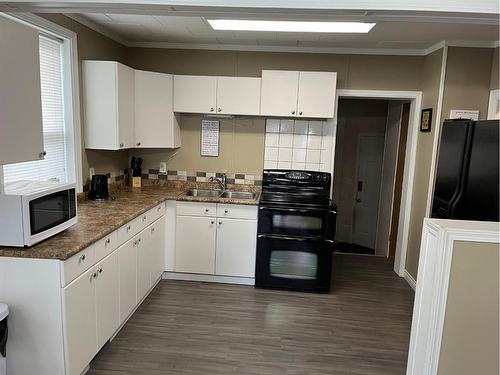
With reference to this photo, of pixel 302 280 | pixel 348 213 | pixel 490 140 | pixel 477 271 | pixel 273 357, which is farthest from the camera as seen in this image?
pixel 348 213

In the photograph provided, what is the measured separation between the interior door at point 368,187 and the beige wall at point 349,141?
77mm

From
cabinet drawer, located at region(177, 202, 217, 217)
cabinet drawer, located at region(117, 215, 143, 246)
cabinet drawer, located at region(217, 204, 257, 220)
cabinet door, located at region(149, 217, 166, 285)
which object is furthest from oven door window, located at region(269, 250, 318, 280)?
cabinet drawer, located at region(117, 215, 143, 246)

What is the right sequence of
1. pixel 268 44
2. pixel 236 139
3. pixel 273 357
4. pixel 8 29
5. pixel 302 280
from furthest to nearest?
pixel 236 139 → pixel 268 44 → pixel 302 280 → pixel 273 357 → pixel 8 29

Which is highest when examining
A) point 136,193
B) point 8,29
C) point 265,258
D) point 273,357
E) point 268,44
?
point 268,44

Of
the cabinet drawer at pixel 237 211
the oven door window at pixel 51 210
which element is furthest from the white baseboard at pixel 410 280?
the oven door window at pixel 51 210

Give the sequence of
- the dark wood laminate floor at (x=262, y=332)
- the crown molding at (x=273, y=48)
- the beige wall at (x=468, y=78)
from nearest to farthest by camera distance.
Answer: the dark wood laminate floor at (x=262, y=332) < the beige wall at (x=468, y=78) < the crown molding at (x=273, y=48)

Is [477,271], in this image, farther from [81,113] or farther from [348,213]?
[348,213]

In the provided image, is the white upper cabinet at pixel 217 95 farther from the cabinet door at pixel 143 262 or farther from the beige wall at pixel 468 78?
the beige wall at pixel 468 78

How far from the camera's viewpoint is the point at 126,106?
347 centimetres

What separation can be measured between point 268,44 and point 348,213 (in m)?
2.94

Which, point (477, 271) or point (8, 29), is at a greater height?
point (8, 29)

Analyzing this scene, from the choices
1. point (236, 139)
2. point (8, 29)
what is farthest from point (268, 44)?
point (8, 29)

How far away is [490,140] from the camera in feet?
7.86

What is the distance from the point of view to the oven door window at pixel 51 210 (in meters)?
1.94
